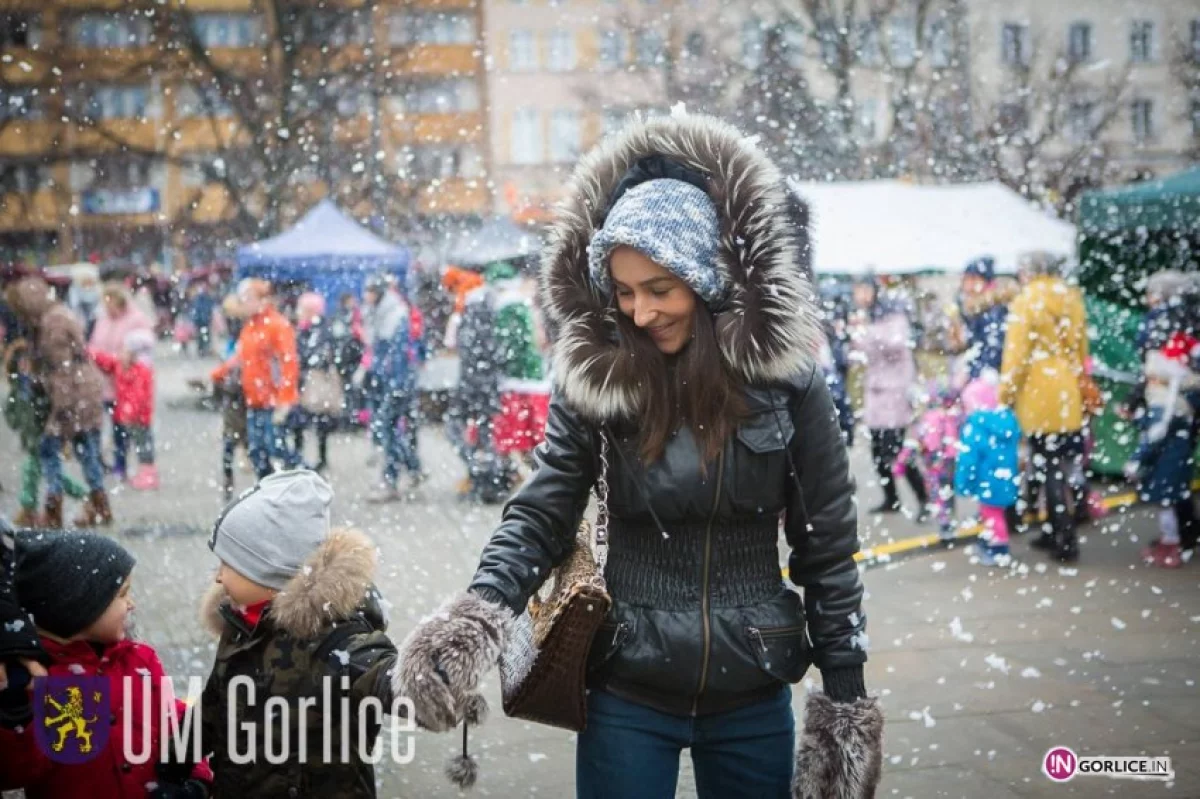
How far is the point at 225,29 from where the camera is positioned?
41.4 meters

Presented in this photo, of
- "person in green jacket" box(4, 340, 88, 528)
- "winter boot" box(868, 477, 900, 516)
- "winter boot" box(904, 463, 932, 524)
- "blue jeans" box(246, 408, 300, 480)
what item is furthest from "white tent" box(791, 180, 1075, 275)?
"person in green jacket" box(4, 340, 88, 528)

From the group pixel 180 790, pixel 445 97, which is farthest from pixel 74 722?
pixel 445 97

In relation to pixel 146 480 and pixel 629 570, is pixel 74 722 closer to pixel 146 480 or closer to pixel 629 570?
pixel 629 570

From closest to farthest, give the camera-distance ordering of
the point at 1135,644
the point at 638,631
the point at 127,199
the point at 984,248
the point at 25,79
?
the point at 638,631 < the point at 1135,644 < the point at 984,248 < the point at 25,79 < the point at 127,199

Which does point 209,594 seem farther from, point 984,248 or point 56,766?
point 984,248

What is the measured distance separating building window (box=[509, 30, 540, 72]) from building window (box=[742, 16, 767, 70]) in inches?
855

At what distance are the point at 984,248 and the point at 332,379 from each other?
27.9 feet

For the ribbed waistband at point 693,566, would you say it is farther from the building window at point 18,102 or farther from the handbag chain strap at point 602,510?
the building window at point 18,102

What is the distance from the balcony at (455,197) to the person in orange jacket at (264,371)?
76.4 feet

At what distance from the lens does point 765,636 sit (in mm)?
2596

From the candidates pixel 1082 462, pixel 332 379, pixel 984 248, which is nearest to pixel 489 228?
pixel 984 248

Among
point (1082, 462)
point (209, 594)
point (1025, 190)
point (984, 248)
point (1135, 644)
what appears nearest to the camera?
point (209, 594)

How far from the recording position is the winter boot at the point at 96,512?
10492mm

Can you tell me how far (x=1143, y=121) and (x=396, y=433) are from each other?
39511 mm
